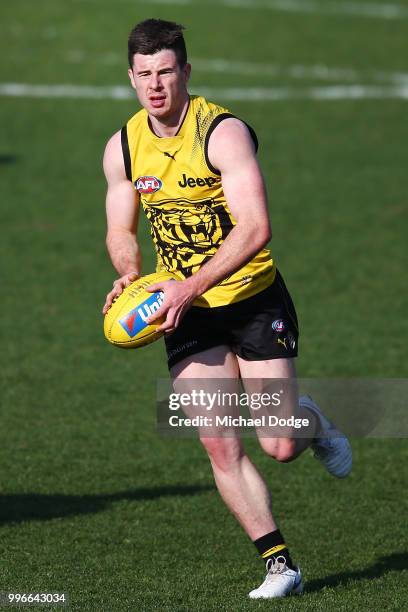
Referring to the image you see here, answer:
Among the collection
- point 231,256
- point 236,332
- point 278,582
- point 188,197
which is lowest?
point 278,582

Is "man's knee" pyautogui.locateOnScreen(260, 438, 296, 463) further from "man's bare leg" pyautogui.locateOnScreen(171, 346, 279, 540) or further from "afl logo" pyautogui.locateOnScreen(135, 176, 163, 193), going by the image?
"afl logo" pyautogui.locateOnScreen(135, 176, 163, 193)

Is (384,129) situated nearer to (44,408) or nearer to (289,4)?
(289,4)

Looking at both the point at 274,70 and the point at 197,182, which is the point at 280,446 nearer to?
the point at 197,182

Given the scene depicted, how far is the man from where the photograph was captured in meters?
6.68

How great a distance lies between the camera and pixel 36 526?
7980 mm

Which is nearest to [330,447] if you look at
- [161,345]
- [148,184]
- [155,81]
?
[148,184]

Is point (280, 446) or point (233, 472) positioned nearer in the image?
point (233, 472)

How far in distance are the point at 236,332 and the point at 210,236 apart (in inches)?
21.4

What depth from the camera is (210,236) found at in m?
7.01

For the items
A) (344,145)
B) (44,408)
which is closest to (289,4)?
(344,145)

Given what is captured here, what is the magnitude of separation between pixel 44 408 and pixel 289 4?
80.1 feet

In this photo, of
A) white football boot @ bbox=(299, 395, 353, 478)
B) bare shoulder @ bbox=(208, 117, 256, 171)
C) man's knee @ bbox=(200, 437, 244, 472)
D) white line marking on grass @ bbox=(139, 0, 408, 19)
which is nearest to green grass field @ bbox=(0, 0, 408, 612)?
white football boot @ bbox=(299, 395, 353, 478)

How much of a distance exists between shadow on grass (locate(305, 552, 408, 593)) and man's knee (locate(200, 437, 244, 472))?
82cm

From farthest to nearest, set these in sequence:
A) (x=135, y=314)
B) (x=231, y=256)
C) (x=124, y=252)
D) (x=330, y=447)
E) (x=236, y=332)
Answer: (x=330, y=447), (x=124, y=252), (x=236, y=332), (x=135, y=314), (x=231, y=256)
